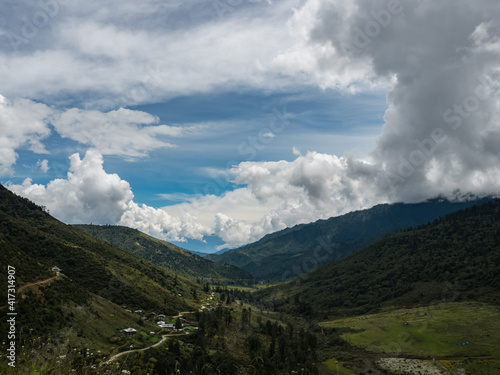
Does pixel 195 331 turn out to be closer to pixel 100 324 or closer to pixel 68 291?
pixel 100 324

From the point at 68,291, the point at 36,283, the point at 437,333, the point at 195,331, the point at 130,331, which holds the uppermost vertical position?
the point at 36,283

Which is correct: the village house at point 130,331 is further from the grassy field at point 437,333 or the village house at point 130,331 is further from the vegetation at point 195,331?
the grassy field at point 437,333

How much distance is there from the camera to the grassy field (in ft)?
435

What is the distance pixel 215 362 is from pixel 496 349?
398 ft

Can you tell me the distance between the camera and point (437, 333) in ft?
509

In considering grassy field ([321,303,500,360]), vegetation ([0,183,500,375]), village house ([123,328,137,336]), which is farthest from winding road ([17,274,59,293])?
grassy field ([321,303,500,360])

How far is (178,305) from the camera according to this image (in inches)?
6634

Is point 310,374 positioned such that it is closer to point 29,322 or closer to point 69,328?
point 69,328

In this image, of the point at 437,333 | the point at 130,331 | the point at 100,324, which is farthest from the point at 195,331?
the point at 437,333

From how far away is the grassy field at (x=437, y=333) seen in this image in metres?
132

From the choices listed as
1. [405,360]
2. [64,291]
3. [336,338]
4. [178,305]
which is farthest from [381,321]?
[64,291]

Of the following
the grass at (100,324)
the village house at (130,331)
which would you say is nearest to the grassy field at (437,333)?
the grass at (100,324)

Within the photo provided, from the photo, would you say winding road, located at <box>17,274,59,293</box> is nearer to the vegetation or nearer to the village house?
the vegetation

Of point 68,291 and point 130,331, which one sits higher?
point 68,291
